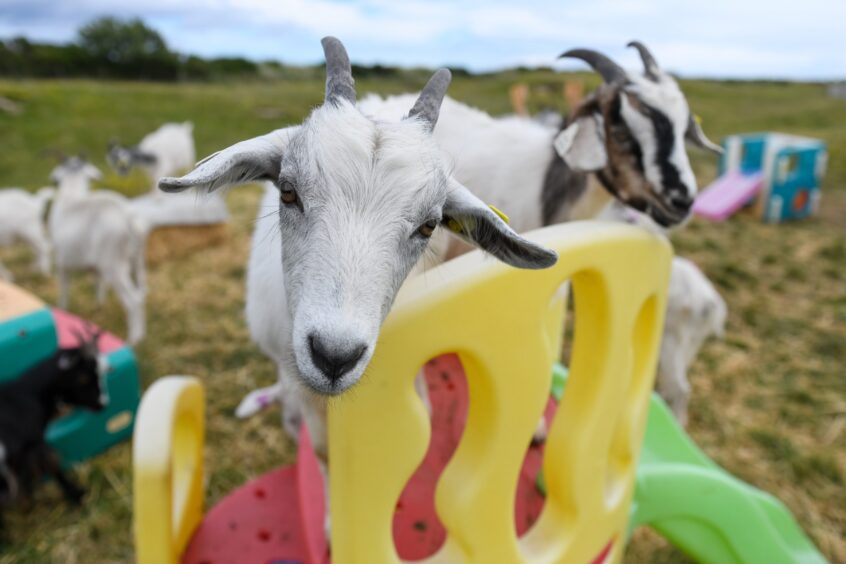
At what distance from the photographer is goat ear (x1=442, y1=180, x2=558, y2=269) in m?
1.11

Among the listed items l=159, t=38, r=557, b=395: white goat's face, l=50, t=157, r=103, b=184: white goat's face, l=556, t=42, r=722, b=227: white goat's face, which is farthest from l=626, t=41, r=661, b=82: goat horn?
l=50, t=157, r=103, b=184: white goat's face

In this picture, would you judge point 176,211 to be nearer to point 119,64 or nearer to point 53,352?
point 53,352

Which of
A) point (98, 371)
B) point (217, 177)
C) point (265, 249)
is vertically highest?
point (217, 177)

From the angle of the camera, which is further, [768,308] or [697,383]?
[768,308]

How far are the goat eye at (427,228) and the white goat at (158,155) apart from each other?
A: 6.84m

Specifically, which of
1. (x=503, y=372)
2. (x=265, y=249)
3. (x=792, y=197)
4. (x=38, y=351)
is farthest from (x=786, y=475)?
(x=792, y=197)

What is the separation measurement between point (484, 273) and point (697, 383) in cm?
326

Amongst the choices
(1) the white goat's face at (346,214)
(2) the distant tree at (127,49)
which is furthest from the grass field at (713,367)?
(2) the distant tree at (127,49)

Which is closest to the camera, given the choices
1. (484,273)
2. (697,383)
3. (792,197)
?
(484,273)

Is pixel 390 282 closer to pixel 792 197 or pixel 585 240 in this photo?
pixel 585 240

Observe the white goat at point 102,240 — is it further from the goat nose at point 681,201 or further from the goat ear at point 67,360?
the goat nose at point 681,201

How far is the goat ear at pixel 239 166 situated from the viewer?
988mm

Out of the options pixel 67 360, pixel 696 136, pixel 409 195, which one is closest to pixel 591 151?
pixel 696 136

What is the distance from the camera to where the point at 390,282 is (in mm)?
1062
